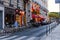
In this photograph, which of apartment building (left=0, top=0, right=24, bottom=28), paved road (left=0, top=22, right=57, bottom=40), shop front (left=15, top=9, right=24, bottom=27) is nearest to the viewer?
paved road (left=0, top=22, right=57, bottom=40)

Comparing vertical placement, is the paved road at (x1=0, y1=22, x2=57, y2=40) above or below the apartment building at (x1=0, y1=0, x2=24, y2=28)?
below

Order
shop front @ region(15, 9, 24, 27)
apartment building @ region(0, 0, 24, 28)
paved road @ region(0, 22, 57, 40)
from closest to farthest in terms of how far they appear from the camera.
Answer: paved road @ region(0, 22, 57, 40), apartment building @ region(0, 0, 24, 28), shop front @ region(15, 9, 24, 27)

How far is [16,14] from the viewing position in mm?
41438

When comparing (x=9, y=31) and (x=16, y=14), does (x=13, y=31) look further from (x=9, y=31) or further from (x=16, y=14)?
(x=16, y=14)

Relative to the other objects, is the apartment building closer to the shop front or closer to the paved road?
the shop front

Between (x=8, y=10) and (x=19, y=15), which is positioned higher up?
(x=8, y=10)

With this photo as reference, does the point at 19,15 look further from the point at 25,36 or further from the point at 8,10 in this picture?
the point at 25,36

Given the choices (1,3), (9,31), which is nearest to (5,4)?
(1,3)

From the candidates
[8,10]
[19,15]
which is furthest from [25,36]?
[19,15]

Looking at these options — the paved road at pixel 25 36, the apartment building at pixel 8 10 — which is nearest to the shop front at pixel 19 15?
the apartment building at pixel 8 10

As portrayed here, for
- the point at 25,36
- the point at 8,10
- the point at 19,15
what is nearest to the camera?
the point at 25,36

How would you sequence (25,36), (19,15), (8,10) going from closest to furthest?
(25,36), (8,10), (19,15)

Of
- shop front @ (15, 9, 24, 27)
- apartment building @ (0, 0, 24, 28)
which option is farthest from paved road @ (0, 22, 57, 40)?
shop front @ (15, 9, 24, 27)

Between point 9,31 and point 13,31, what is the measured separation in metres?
1.14
